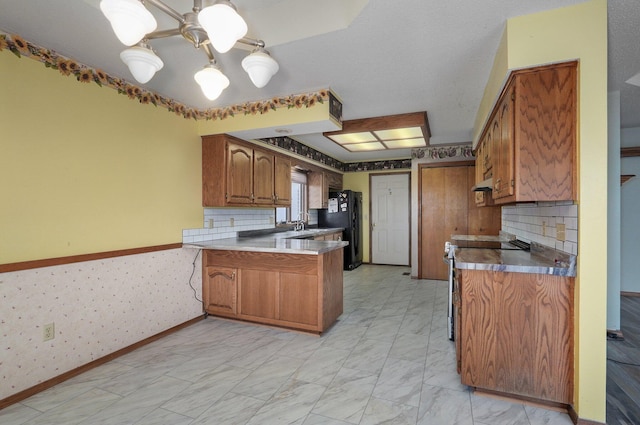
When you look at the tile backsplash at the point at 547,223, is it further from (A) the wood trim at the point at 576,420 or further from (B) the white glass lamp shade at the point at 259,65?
(B) the white glass lamp shade at the point at 259,65

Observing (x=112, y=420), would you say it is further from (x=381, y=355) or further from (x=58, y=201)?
(x=381, y=355)

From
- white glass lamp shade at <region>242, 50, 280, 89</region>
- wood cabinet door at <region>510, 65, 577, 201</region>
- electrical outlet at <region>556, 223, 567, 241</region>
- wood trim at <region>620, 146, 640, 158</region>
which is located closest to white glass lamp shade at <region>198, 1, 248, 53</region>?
white glass lamp shade at <region>242, 50, 280, 89</region>

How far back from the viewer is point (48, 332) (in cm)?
217

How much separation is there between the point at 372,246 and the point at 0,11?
6.22m

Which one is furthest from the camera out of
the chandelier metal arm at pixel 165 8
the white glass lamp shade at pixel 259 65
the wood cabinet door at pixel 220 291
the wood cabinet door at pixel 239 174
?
the wood cabinet door at pixel 239 174

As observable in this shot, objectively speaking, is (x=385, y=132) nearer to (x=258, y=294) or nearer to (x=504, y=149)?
(x=504, y=149)

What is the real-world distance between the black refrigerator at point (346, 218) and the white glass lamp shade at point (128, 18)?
5.13 m

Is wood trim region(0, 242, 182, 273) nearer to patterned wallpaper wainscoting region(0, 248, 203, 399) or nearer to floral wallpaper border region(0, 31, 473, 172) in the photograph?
patterned wallpaper wainscoting region(0, 248, 203, 399)

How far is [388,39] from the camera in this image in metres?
1.98

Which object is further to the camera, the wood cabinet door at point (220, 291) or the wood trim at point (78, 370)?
the wood cabinet door at point (220, 291)

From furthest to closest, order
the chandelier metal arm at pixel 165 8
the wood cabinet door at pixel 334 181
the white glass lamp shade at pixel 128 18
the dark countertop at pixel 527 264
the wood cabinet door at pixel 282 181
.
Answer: the wood cabinet door at pixel 334 181 < the wood cabinet door at pixel 282 181 < the dark countertop at pixel 527 264 < the chandelier metal arm at pixel 165 8 < the white glass lamp shade at pixel 128 18

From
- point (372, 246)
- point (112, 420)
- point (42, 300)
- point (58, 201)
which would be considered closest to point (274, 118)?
point (58, 201)

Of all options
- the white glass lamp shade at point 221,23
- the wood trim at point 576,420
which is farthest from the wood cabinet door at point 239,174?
the wood trim at point 576,420

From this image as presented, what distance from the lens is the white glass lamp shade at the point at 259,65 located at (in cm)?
163
